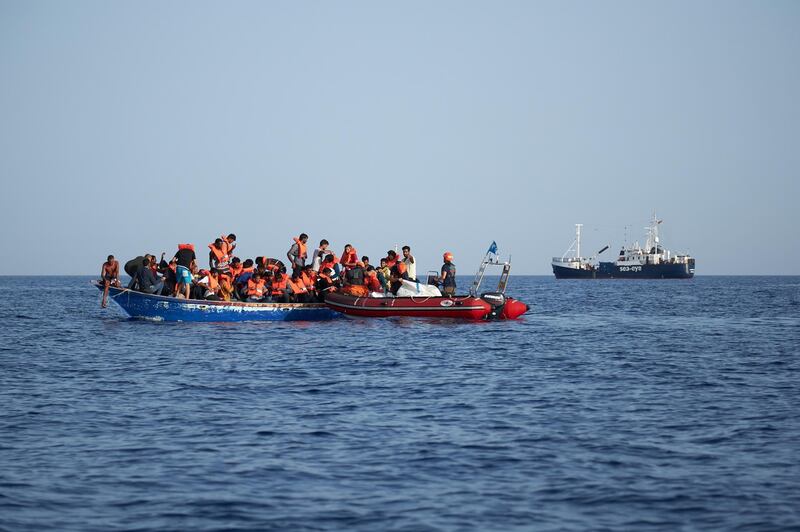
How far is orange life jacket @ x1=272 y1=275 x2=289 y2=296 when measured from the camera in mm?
31969

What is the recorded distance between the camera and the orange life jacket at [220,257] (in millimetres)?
30858

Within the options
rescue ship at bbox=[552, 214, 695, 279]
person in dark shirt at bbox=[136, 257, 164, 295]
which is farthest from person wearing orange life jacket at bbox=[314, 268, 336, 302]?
rescue ship at bbox=[552, 214, 695, 279]

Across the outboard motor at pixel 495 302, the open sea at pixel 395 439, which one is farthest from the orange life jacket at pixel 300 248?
the open sea at pixel 395 439

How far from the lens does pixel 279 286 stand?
32031 mm

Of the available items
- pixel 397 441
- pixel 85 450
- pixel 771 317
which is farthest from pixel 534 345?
pixel 771 317

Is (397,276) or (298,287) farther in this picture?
(298,287)

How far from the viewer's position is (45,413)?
14.5 m

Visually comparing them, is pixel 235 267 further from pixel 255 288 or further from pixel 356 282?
pixel 356 282

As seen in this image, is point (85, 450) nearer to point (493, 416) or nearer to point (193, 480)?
point (193, 480)

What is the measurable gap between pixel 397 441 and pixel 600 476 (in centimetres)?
288

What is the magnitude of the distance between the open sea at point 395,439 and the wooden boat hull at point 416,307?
20.9 feet

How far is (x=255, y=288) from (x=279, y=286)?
2.69 ft

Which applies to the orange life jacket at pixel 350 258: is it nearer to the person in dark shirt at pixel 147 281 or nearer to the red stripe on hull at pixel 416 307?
the red stripe on hull at pixel 416 307

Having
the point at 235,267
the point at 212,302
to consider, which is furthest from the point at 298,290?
the point at 212,302
